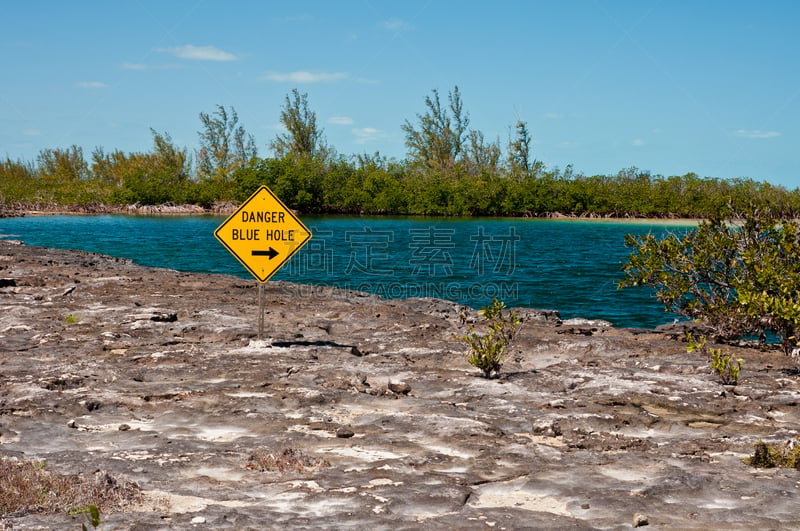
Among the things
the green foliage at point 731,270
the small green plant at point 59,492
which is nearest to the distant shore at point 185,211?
the green foliage at point 731,270

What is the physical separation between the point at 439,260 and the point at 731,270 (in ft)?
89.3

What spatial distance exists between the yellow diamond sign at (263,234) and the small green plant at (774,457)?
8059 millimetres

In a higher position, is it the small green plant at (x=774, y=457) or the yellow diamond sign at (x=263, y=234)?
the yellow diamond sign at (x=263, y=234)

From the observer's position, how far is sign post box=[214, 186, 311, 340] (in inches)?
513

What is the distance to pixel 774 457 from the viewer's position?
6.94 metres

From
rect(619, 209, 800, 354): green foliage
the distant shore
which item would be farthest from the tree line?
rect(619, 209, 800, 354): green foliage

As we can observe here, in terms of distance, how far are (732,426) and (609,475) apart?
2539 mm

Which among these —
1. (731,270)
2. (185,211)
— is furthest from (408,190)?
(731,270)

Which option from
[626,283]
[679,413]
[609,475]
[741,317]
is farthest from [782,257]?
[609,475]

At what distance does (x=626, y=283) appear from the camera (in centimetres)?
1691

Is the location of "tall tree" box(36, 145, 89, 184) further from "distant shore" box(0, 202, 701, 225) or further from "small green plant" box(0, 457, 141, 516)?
"small green plant" box(0, 457, 141, 516)

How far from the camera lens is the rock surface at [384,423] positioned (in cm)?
584

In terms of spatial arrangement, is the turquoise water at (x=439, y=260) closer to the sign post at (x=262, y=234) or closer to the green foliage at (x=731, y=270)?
the green foliage at (x=731, y=270)

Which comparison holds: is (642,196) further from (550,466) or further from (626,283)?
(550,466)
